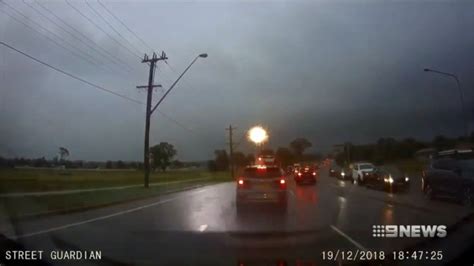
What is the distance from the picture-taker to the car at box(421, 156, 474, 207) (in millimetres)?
15008

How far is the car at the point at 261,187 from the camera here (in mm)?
18672

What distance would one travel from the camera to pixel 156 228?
12.9 meters

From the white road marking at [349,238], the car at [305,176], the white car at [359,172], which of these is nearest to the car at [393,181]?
the white car at [359,172]

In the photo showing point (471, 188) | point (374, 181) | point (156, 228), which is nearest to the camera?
point (156, 228)

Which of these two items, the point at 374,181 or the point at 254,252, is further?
the point at 374,181

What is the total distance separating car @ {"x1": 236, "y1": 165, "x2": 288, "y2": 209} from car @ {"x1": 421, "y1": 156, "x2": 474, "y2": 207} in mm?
4623

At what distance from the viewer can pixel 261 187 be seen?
61.9ft

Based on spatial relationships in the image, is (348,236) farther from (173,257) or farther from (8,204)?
(8,204)

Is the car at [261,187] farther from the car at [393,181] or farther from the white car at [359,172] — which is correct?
the white car at [359,172]

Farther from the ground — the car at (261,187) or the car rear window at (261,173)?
the car rear window at (261,173)


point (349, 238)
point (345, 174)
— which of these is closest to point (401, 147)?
point (349, 238)

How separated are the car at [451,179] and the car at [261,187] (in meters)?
4.62

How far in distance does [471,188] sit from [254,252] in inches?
328

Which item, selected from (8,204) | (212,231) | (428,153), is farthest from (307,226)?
(8,204)
